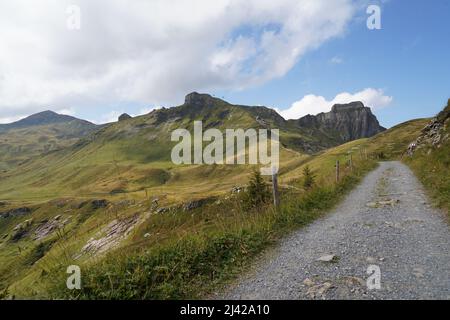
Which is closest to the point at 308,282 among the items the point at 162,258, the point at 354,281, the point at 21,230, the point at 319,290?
the point at 319,290

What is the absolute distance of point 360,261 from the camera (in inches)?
324

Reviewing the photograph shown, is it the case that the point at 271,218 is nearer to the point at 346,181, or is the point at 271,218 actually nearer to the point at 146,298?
the point at 146,298

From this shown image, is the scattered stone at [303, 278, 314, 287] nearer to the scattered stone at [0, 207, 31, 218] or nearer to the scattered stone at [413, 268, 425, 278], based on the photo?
the scattered stone at [413, 268, 425, 278]

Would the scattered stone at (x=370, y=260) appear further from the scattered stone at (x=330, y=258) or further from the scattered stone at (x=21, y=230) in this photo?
the scattered stone at (x=21, y=230)

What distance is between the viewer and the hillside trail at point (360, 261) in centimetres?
666

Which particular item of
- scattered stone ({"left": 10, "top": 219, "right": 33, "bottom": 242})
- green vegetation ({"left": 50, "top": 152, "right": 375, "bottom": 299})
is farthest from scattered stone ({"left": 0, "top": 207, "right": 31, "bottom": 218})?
green vegetation ({"left": 50, "top": 152, "right": 375, "bottom": 299})

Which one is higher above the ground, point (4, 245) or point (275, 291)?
point (275, 291)

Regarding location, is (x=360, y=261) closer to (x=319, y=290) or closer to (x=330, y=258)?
(x=330, y=258)

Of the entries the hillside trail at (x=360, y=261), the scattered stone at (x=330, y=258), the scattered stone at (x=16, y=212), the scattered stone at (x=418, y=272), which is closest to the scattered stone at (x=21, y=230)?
the scattered stone at (x=16, y=212)

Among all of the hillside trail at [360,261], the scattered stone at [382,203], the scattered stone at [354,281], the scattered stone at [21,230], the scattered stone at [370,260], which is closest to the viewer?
the hillside trail at [360,261]

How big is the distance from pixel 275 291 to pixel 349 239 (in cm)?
445

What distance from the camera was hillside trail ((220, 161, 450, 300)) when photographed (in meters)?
6.66
